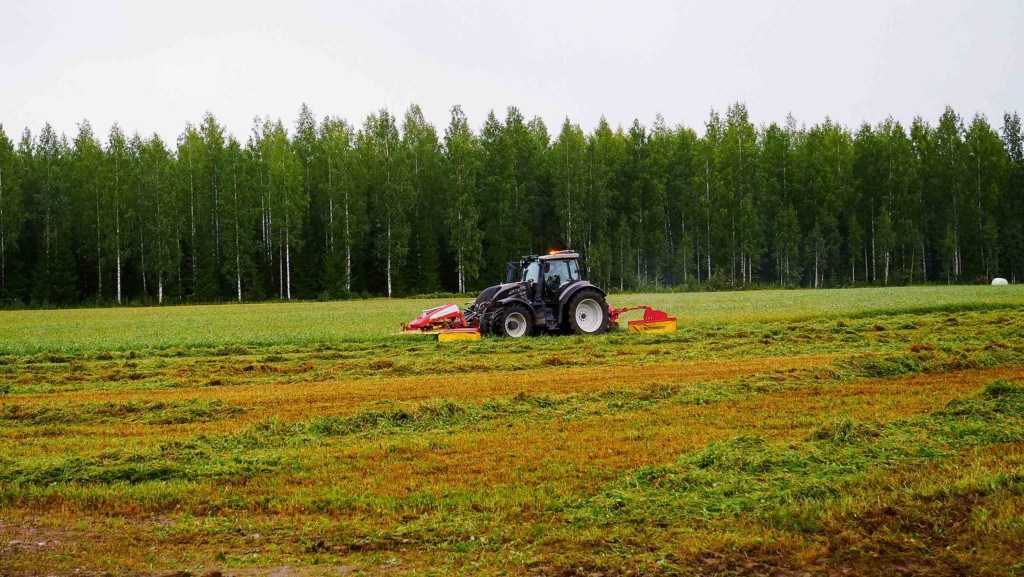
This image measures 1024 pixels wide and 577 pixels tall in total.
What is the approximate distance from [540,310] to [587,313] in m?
1.29

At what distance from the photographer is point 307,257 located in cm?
5784

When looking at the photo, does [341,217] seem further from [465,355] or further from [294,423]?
[294,423]

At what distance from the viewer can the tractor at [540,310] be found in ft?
68.4

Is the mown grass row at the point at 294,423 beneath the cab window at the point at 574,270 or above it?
beneath

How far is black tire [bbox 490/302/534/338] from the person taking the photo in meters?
20.6

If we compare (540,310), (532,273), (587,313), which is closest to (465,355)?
(540,310)

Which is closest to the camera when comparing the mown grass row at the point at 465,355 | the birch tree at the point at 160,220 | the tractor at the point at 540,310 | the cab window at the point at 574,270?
the mown grass row at the point at 465,355

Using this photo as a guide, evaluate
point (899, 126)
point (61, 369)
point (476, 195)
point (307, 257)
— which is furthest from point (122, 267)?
point (899, 126)

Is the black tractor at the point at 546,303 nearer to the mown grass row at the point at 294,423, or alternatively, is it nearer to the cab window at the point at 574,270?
the cab window at the point at 574,270

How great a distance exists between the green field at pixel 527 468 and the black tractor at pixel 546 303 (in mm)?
4777

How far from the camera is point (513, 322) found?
20.9 metres

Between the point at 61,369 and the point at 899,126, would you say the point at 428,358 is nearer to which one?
the point at 61,369

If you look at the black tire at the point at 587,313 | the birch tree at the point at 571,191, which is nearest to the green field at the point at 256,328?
the black tire at the point at 587,313

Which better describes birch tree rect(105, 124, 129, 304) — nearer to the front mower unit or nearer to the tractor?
the tractor
